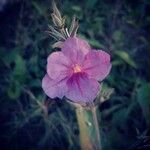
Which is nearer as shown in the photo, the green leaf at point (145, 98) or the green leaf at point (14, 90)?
the green leaf at point (145, 98)

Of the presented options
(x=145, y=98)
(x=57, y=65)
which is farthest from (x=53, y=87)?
(x=145, y=98)

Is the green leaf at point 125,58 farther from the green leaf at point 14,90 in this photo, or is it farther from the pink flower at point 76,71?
the pink flower at point 76,71

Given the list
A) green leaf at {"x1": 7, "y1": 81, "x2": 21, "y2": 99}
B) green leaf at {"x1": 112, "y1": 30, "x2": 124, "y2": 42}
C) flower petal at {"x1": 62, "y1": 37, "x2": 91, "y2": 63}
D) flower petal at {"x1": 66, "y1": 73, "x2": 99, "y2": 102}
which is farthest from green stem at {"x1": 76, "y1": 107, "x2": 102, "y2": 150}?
green leaf at {"x1": 112, "y1": 30, "x2": 124, "y2": 42}

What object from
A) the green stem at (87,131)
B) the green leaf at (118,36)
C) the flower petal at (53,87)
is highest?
the green leaf at (118,36)

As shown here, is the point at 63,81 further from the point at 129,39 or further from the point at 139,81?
the point at 129,39

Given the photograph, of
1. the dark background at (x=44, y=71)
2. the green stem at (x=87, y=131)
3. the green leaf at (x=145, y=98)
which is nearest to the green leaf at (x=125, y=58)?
the dark background at (x=44, y=71)

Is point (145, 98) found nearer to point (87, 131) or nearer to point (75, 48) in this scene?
point (87, 131)

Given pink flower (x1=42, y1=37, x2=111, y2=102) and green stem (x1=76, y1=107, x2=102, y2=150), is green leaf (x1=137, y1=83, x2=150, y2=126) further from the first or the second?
pink flower (x1=42, y1=37, x2=111, y2=102)
